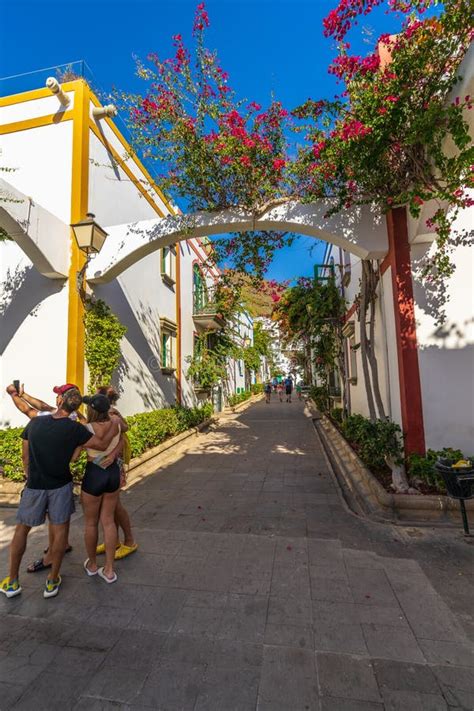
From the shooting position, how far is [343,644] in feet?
7.61

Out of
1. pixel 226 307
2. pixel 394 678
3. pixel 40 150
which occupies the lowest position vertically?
pixel 394 678

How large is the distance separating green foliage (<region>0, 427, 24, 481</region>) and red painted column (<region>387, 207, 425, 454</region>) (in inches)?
228

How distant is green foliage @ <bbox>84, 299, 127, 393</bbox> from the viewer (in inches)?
255

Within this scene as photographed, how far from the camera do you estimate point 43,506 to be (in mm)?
2990

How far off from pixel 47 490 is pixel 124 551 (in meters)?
1.10

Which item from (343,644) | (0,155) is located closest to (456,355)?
(343,644)

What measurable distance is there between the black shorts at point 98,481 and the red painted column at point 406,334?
3846mm

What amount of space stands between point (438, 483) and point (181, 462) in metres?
4.96

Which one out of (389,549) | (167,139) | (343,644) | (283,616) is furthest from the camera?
(167,139)

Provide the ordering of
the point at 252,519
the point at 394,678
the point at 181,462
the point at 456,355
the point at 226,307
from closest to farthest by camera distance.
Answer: the point at 394,678, the point at 252,519, the point at 456,355, the point at 181,462, the point at 226,307

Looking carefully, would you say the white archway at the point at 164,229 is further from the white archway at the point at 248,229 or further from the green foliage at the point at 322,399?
the green foliage at the point at 322,399

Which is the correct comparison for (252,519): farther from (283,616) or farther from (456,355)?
(456,355)

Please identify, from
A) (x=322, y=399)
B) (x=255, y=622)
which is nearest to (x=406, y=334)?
(x=255, y=622)

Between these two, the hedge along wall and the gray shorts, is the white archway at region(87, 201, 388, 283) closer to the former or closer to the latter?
the hedge along wall
